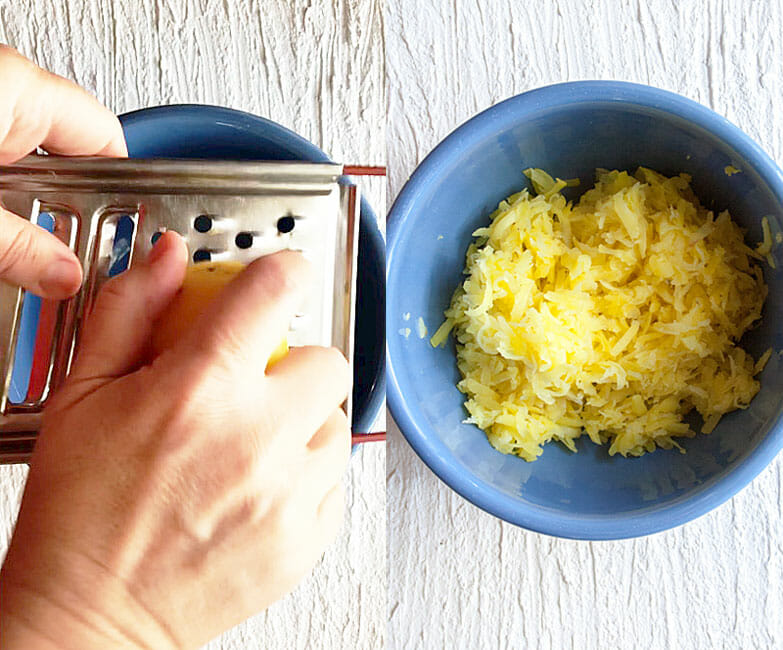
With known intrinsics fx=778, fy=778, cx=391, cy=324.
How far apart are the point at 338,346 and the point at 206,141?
9.7 inches

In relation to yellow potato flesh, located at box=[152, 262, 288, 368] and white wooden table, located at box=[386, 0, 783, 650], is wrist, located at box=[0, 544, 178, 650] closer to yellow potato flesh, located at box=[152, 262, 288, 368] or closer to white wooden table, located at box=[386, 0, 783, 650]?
yellow potato flesh, located at box=[152, 262, 288, 368]

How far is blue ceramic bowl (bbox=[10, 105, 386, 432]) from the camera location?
1.70 feet

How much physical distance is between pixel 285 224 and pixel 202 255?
0.05m

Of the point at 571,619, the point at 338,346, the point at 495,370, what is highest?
the point at 338,346

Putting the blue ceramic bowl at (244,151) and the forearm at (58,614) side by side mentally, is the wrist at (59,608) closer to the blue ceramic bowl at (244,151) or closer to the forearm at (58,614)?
the forearm at (58,614)

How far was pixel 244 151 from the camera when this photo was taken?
544mm

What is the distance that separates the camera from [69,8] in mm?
633

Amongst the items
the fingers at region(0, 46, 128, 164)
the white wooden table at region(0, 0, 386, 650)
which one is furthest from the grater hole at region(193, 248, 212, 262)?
the white wooden table at region(0, 0, 386, 650)

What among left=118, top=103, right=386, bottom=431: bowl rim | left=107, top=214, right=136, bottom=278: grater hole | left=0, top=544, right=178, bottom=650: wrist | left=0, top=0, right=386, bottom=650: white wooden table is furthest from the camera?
left=0, top=0, right=386, bottom=650: white wooden table

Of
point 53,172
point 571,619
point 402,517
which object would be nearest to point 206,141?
point 53,172

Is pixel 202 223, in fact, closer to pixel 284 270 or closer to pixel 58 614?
pixel 284 270

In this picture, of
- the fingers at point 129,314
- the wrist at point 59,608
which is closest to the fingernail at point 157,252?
the fingers at point 129,314

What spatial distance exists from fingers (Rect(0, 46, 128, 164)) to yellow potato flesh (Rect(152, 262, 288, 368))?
0.16 meters

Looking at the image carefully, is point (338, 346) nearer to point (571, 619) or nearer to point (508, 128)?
point (508, 128)
